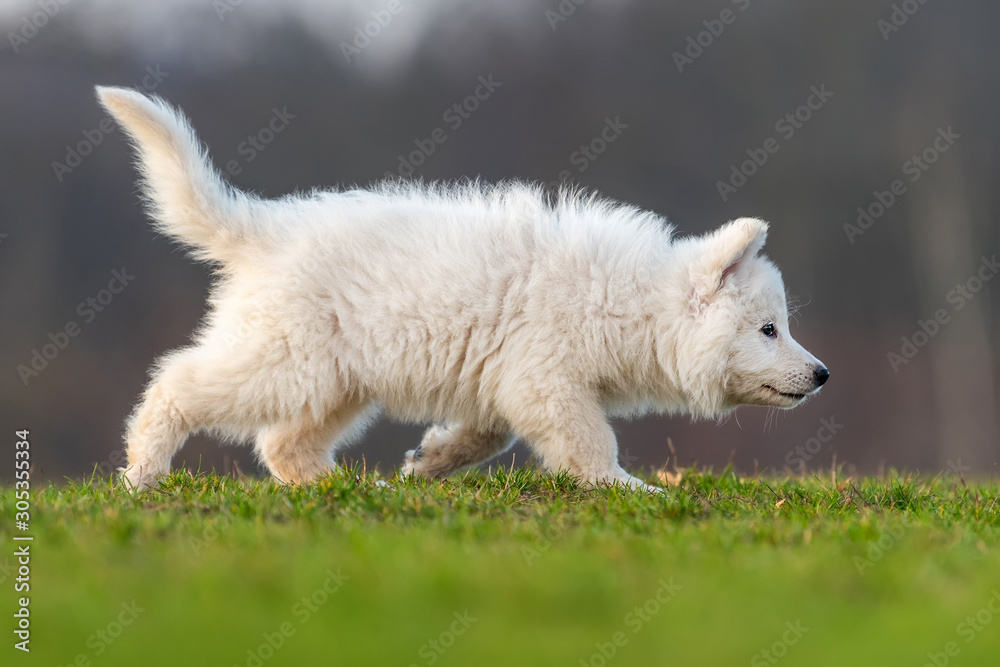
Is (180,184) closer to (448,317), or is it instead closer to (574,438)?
(448,317)

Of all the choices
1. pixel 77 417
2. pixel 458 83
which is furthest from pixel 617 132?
pixel 77 417

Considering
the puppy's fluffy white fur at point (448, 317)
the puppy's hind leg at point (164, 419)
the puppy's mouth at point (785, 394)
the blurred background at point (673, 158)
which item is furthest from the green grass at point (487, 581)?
the blurred background at point (673, 158)

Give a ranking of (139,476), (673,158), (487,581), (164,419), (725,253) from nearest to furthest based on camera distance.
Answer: (487,581) < (139,476) < (164,419) < (725,253) < (673,158)

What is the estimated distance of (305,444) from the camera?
5070 millimetres

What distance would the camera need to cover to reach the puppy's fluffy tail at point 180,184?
4.66 metres

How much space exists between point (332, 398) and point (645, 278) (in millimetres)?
1545

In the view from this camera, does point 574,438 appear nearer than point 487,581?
No

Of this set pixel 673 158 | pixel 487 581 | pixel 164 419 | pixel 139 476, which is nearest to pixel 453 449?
pixel 164 419

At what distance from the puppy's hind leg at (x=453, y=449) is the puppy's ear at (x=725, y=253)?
1232 millimetres

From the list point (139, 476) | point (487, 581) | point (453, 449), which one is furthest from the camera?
point (453, 449)

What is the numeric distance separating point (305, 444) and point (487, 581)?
111 inches

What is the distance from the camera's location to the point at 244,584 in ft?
7.78

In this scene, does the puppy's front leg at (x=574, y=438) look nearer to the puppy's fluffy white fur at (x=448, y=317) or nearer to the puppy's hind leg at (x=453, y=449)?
the puppy's fluffy white fur at (x=448, y=317)

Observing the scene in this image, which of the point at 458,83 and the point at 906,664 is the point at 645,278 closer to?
the point at 906,664
